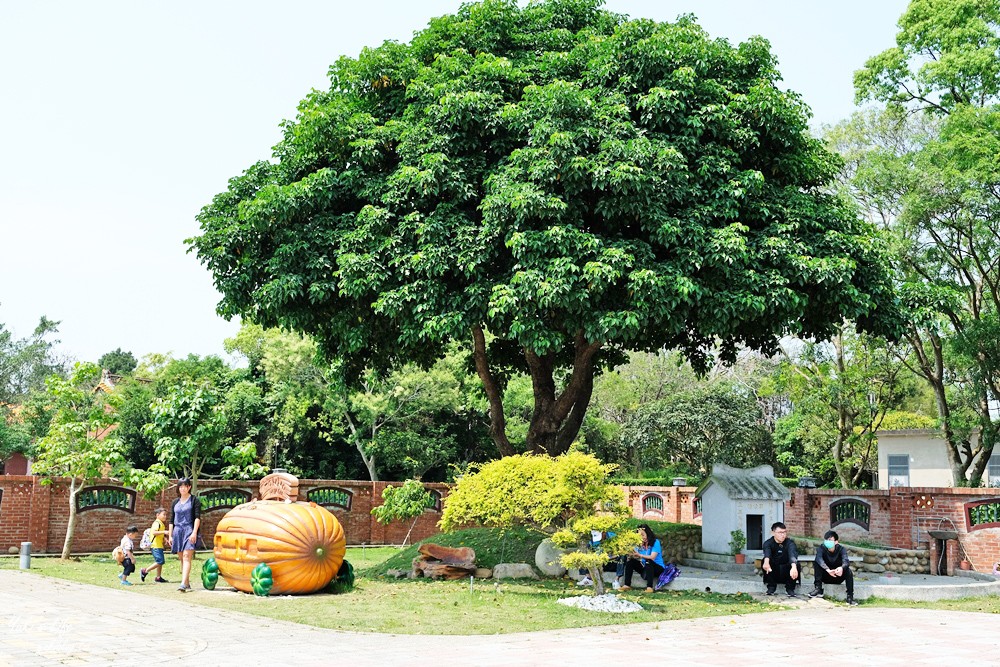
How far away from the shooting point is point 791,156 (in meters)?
17.0

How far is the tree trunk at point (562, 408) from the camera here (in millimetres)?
18359

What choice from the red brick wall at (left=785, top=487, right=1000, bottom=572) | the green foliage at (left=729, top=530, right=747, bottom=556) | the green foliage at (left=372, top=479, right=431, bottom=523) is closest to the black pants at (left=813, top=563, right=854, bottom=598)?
the green foliage at (left=729, top=530, right=747, bottom=556)

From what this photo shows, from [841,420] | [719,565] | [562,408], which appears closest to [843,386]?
[841,420]

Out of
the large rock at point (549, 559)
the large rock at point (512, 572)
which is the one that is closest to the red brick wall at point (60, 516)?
the large rock at point (512, 572)

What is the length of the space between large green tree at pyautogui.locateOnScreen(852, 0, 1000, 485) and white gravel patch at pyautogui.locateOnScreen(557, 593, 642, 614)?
11.8 metres

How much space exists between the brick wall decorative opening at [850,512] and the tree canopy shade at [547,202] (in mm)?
5826

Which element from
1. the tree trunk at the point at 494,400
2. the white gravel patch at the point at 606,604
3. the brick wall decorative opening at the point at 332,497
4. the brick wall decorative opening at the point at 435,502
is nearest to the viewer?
the white gravel patch at the point at 606,604

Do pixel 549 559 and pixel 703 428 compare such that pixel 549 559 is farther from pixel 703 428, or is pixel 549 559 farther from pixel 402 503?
pixel 703 428

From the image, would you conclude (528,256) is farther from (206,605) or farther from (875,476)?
(875,476)

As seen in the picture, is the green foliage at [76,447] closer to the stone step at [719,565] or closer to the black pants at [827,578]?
the stone step at [719,565]

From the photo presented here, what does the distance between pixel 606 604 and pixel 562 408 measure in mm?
6371

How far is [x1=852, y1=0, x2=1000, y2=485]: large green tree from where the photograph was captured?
22.0 m

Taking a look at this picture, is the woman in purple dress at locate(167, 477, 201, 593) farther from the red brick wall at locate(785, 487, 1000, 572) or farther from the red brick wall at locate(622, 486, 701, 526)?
the red brick wall at locate(622, 486, 701, 526)

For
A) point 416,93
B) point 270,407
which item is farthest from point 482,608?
point 270,407
